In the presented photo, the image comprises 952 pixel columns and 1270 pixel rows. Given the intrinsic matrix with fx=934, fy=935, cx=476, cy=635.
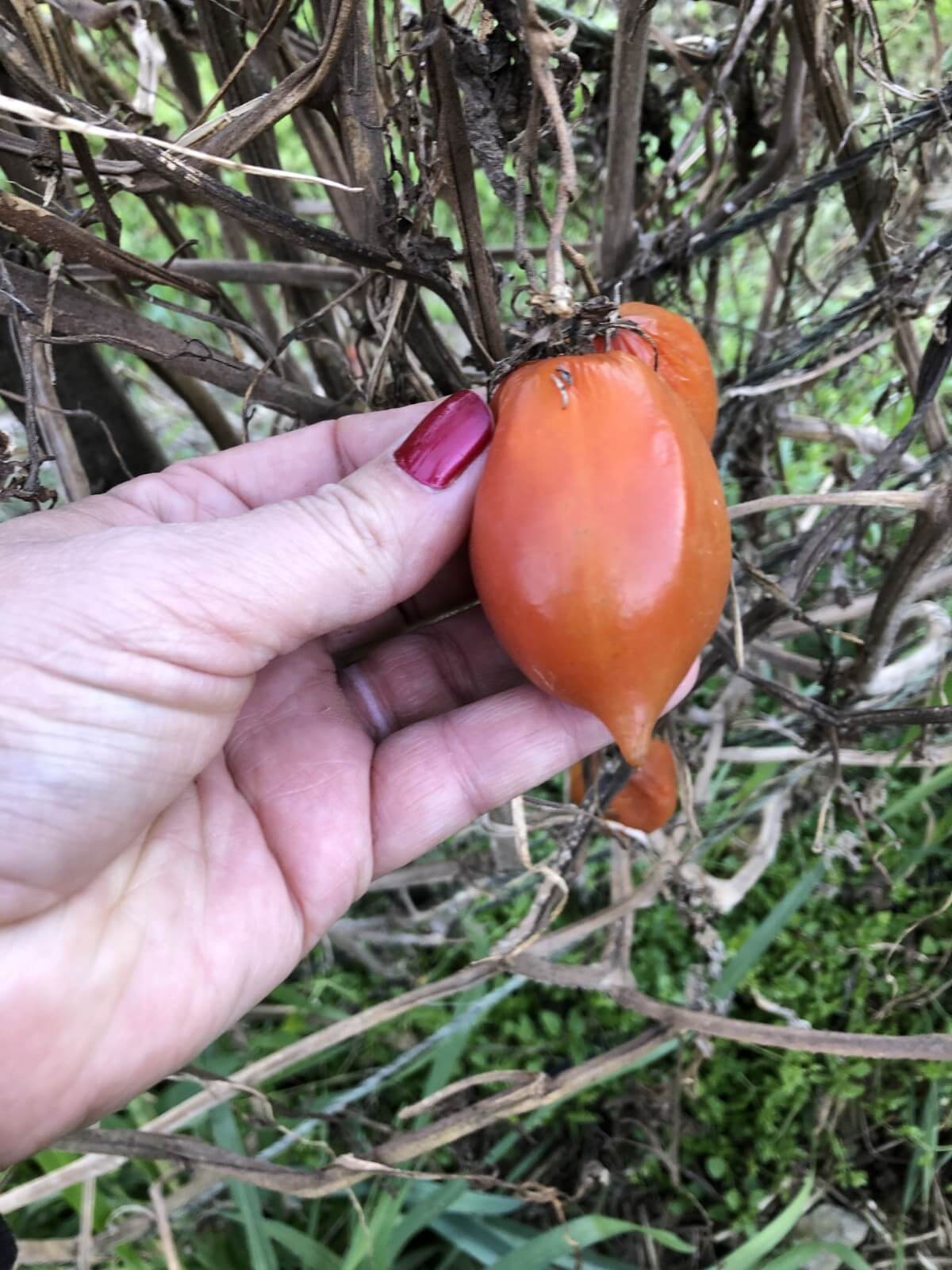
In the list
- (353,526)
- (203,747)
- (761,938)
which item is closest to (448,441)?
(353,526)

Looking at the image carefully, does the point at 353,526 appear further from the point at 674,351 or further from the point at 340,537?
the point at 674,351

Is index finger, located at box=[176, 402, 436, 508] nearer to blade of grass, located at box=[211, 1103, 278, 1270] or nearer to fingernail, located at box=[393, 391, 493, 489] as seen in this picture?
fingernail, located at box=[393, 391, 493, 489]

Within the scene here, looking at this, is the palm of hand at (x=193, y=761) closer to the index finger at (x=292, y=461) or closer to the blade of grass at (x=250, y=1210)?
the index finger at (x=292, y=461)

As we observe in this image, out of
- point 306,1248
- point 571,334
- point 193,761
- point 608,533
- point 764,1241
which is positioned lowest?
point 764,1241

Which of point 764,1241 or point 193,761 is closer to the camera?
point 193,761

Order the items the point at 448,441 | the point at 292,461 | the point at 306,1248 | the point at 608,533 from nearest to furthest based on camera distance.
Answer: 1. the point at 608,533
2. the point at 448,441
3. the point at 292,461
4. the point at 306,1248

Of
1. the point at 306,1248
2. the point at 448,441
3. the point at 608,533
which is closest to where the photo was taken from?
the point at 608,533

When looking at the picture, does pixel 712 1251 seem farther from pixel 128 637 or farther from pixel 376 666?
pixel 128 637

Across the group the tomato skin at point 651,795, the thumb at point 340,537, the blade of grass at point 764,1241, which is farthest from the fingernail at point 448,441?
the blade of grass at point 764,1241
